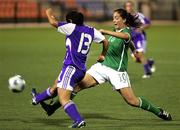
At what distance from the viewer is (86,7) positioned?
43344mm

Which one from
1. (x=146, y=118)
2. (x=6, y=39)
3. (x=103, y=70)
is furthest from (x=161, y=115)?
(x=6, y=39)

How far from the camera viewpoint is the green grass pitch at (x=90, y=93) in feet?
34.7

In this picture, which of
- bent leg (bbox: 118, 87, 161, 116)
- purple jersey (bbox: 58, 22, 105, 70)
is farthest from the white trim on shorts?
bent leg (bbox: 118, 87, 161, 116)

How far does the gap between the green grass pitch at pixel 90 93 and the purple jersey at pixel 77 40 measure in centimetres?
109

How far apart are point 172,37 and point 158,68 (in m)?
13.2

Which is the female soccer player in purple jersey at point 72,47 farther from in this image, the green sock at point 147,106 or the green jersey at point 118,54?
the green sock at point 147,106

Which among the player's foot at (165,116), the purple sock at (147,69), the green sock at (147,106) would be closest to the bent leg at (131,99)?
the green sock at (147,106)

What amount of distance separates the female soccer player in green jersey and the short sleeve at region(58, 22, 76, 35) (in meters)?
0.82

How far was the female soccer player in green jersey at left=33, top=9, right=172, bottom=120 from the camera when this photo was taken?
10.5 m

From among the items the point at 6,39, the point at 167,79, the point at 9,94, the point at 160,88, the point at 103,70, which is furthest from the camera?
the point at 6,39

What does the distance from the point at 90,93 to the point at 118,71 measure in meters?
3.88

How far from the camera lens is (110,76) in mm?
10562

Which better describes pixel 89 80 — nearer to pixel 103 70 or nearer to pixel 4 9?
pixel 103 70

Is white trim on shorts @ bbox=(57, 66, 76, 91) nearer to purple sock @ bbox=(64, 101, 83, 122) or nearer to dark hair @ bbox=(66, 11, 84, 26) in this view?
purple sock @ bbox=(64, 101, 83, 122)
